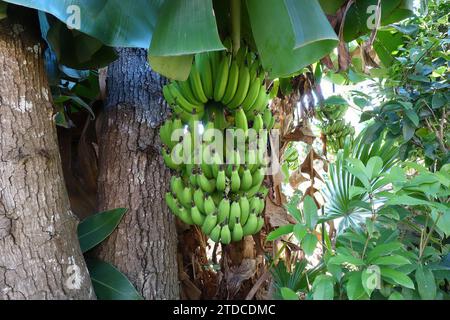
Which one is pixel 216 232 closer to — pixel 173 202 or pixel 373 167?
pixel 173 202

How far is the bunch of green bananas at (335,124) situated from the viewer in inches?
83.1

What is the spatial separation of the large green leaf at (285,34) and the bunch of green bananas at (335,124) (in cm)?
121

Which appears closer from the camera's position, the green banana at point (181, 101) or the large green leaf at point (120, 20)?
the large green leaf at point (120, 20)

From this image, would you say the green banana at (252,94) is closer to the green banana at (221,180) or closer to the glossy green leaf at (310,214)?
the green banana at (221,180)

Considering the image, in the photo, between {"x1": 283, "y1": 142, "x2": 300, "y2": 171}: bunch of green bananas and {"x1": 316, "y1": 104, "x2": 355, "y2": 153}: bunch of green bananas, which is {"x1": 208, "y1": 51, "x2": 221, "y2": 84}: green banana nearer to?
{"x1": 283, "y1": 142, "x2": 300, "y2": 171}: bunch of green bananas

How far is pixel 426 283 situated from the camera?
0.83 metres

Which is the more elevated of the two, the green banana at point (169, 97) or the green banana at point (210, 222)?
the green banana at point (169, 97)

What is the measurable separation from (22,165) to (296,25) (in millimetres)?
702

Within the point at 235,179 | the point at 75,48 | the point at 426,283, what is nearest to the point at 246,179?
the point at 235,179

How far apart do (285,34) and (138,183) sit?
2.18 feet

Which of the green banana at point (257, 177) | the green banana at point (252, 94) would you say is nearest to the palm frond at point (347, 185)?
the green banana at point (257, 177)

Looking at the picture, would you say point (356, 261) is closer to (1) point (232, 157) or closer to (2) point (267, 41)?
(1) point (232, 157)

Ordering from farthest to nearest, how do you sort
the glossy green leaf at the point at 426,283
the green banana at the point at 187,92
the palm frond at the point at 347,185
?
1. the green banana at the point at 187,92
2. the palm frond at the point at 347,185
3. the glossy green leaf at the point at 426,283
